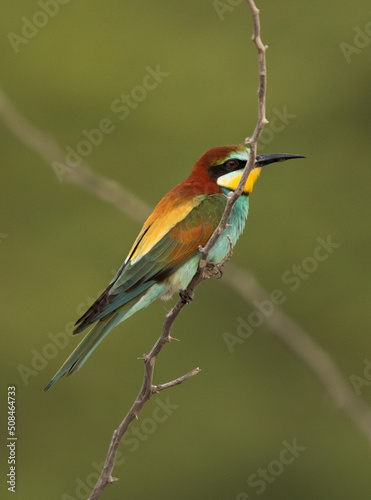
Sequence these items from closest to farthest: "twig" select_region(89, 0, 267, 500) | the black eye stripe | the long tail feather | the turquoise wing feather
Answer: "twig" select_region(89, 0, 267, 500) < the long tail feather < the turquoise wing feather < the black eye stripe

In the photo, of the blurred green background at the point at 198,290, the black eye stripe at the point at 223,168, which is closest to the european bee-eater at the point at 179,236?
the black eye stripe at the point at 223,168

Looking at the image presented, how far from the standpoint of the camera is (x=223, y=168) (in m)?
2.63

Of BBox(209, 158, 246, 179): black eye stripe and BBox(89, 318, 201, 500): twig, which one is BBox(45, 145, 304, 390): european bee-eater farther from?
BBox(89, 318, 201, 500): twig

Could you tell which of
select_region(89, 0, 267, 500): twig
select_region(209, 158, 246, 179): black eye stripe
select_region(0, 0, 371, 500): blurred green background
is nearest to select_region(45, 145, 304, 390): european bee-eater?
select_region(209, 158, 246, 179): black eye stripe

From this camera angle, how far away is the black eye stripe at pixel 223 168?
2.61m

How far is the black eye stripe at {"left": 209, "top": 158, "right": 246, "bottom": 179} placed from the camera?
2609mm

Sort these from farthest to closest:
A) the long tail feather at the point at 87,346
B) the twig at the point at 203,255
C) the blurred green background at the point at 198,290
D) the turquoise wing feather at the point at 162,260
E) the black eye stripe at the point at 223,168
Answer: the blurred green background at the point at 198,290, the black eye stripe at the point at 223,168, the turquoise wing feather at the point at 162,260, the long tail feather at the point at 87,346, the twig at the point at 203,255

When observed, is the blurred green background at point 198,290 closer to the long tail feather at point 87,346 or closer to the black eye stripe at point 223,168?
the black eye stripe at point 223,168

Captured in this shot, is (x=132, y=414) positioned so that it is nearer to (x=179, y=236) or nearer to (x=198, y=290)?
(x=179, y=236)

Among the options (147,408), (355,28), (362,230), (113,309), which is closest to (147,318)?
(147,408)

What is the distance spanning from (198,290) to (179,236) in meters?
Result: 3.35

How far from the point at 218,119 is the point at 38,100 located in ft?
4.89

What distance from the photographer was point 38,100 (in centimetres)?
687

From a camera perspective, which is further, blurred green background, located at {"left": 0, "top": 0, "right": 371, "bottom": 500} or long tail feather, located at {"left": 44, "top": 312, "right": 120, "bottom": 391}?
blurred green background, located at {"left": 0, "top": 0, "right": 371, "bottom": 500}
